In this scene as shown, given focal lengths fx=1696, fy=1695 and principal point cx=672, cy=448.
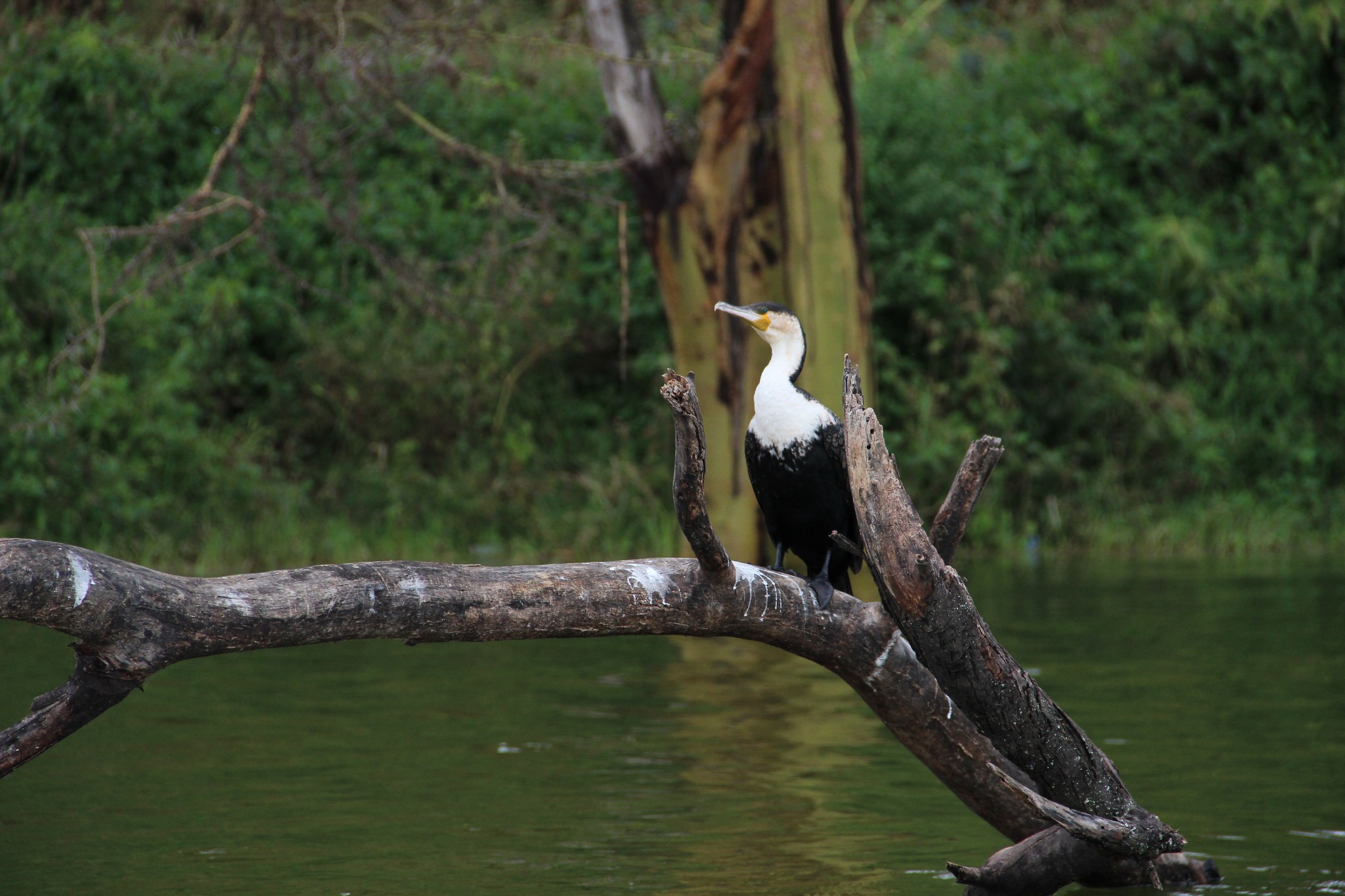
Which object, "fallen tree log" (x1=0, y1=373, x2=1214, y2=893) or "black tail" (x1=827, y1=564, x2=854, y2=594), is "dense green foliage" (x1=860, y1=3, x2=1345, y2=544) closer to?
"black tail" (x1=827, y1=564, x2=854, y2=594)

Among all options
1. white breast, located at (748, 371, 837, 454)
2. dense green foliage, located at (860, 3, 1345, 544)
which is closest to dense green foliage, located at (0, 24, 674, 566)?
dense green foliage, located at (860, 3, 1345, 544)

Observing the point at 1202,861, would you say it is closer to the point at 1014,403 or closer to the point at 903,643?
the point at 903,643

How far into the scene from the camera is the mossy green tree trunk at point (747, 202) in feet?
30.3

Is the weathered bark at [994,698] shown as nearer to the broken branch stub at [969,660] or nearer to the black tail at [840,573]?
the broken branch stub at [969,660]

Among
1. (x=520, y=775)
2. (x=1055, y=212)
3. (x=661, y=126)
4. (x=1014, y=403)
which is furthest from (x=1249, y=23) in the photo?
(x=520, y=775)

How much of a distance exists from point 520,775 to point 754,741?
0.91 m

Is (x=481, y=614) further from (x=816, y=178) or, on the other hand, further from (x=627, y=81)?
(x=627, y=81)

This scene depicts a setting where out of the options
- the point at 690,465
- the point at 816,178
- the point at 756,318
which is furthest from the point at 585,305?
the point at 690,465

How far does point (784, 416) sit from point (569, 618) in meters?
1.03

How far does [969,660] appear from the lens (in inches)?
146

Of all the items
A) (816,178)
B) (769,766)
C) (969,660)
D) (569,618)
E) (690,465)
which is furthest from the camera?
(816,178)

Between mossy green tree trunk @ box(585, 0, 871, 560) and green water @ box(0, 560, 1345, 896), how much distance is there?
1616 mm

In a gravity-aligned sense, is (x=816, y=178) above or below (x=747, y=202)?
above

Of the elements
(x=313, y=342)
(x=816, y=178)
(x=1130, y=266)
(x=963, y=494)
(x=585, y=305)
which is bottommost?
(x=963, y=494)
